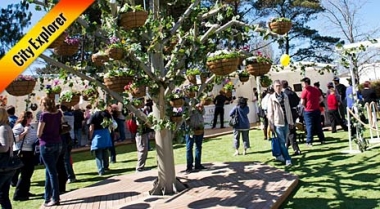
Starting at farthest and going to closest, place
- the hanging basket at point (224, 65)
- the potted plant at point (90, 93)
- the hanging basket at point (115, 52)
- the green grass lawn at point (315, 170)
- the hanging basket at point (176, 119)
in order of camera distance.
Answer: the potted plant at point (90, 93) → the hanging basket at point (176, 119) → the green grass lawn at point (315, 170) → the hanging basket at point (115, 52) → the hanging basket at point (224, 65)

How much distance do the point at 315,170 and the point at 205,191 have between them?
7.43ft

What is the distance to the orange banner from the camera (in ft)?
13.7

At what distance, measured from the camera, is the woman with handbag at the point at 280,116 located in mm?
7469

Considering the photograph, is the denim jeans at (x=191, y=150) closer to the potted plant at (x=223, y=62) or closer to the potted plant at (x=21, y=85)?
the potted plant at (x=223, y=62)

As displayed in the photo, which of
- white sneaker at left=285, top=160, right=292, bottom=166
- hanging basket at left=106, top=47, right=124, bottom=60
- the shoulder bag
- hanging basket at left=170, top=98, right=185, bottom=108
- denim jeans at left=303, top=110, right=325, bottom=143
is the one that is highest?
hanging basket at left=106, top=47, right=124, bottom=60

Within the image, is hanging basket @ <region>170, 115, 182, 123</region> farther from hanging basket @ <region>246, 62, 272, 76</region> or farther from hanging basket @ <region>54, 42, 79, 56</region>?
hanging basket @ <region>54, 42, 79, 56</region>

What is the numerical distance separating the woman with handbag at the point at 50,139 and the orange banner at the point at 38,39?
4.64 ft

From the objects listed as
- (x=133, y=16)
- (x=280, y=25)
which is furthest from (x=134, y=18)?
(x=280, y=25)

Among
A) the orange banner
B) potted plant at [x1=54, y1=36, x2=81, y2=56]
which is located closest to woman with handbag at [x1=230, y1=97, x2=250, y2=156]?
potted plant at [x1=54, y1=36, x2=81, y2=56]

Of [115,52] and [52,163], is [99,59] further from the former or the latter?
[52,163]

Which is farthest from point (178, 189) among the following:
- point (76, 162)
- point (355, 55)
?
point (76, 162)

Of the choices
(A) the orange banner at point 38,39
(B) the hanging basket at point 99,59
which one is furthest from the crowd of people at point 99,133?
(A) the orange banner at point 38,39

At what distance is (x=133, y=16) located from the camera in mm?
4781

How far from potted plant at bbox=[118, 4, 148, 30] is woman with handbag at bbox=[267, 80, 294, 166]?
3687mm
